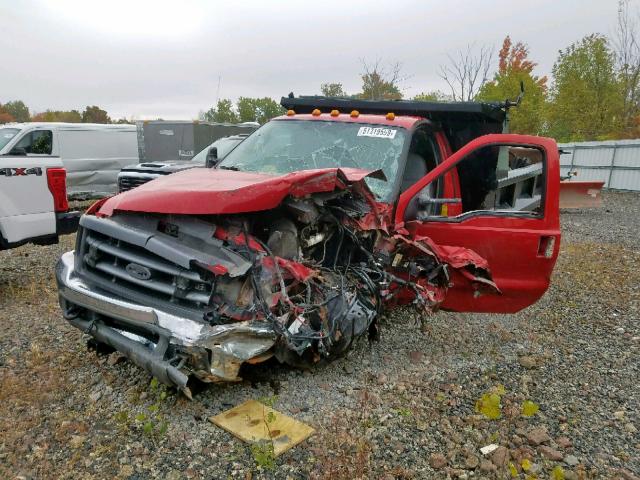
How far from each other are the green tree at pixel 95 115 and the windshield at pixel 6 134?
3032 cm

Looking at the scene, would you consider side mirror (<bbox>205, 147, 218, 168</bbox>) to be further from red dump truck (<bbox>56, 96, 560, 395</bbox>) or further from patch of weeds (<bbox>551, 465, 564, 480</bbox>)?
patch of weeds (<bbox>551, 465, 564, 480</bbox>)

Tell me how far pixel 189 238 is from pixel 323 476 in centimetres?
149

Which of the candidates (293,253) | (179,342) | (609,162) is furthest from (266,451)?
(609,162)

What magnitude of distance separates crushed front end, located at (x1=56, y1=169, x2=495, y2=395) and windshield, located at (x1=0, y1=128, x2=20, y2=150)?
30.4 ft

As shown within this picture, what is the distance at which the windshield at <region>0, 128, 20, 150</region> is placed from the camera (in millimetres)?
11139

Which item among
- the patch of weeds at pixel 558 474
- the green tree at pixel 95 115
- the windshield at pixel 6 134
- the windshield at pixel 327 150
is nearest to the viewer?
the patch of weeds at pixel 558 474

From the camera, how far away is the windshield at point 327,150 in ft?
14.4

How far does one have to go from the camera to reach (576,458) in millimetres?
2902

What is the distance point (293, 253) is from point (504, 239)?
6.19 ft

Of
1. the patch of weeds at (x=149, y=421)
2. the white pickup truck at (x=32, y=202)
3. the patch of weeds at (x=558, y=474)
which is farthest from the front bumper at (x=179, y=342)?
the white pickup truck at (x=32, y=202)

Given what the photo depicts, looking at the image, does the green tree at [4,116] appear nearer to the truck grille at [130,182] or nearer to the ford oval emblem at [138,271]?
the truck grille at [130,182]

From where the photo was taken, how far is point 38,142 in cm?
1173

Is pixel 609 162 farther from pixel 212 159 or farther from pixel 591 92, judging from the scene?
pixel 212 159

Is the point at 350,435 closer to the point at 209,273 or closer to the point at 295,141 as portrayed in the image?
the point at 209,273
